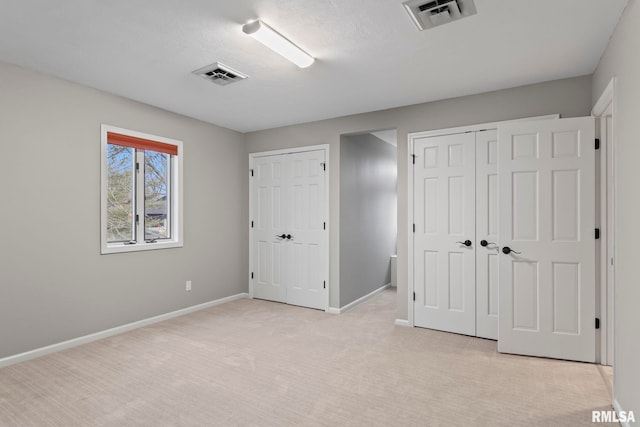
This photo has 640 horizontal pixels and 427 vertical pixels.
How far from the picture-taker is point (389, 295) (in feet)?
18.4

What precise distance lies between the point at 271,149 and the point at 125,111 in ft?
6.47

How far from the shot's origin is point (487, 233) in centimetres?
364

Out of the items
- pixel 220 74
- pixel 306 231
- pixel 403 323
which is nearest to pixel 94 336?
pixel 306 231

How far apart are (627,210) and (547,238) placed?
107 cm

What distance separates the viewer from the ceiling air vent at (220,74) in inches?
119

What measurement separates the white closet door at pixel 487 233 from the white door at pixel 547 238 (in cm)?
38

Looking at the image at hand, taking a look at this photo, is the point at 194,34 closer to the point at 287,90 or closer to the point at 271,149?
the point at 287,90

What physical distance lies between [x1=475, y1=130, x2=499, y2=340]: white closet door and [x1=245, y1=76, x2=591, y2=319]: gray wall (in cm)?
30

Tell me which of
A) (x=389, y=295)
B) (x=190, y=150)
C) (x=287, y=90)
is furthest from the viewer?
(x=389, y=295)

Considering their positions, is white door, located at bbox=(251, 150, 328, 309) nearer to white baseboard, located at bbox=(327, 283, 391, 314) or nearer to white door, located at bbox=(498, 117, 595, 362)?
white baseboard, located at bbox=(327, 283, 391, 314)

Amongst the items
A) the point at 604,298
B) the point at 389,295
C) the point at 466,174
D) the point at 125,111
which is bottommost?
the point at 389,295

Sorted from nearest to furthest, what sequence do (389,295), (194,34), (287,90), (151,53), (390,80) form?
(194,34), (151,53), (390,80), (287,90), (389,295)

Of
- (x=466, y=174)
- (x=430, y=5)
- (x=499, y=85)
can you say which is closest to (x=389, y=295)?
(x=466, y=174)

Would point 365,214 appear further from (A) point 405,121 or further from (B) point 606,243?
(B) point 606,243
